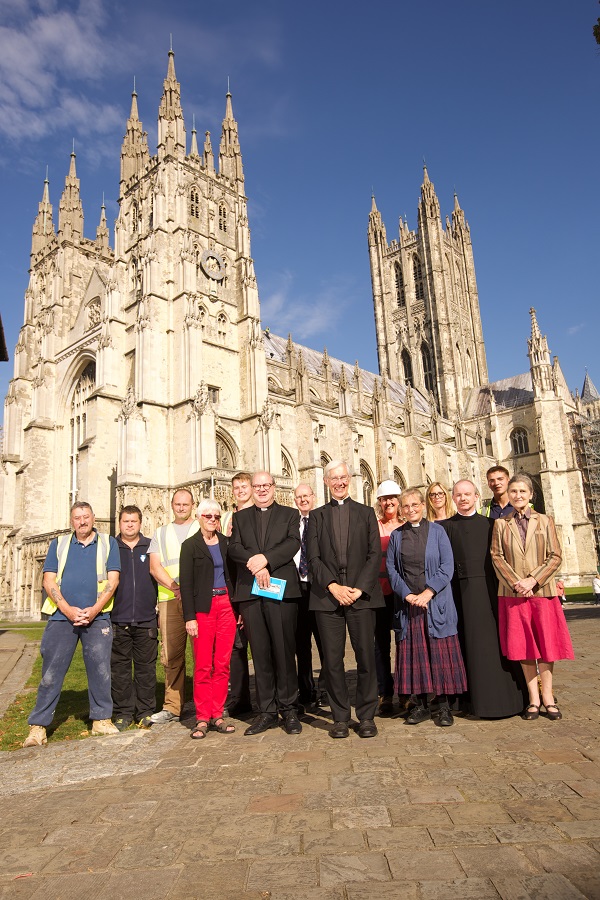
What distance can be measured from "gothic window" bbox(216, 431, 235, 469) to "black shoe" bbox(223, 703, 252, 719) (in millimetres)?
21385

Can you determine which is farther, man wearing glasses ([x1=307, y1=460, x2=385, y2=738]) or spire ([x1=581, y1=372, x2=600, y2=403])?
spire ([x1=581, y1=372, x2=600, y2=403])

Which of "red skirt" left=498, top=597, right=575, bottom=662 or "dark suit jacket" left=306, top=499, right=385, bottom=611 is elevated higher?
"dark suit jacket" left=306, top=499, right=385, bottom=611

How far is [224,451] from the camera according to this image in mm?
27562

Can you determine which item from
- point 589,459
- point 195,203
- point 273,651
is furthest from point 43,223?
point 589,459

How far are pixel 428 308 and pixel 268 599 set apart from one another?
181 feet

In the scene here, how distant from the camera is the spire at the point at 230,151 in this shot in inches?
1321

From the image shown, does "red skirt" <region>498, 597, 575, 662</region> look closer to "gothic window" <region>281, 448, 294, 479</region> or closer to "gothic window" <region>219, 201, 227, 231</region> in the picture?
"gothic window" <region>281, 448, 294, 479</region>

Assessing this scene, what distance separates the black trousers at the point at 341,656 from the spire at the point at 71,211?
115 ft

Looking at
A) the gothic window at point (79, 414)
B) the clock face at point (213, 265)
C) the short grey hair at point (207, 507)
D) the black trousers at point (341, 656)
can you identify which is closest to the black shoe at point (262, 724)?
the black trousers at point (341, 656)

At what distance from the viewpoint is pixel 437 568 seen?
5.51 m

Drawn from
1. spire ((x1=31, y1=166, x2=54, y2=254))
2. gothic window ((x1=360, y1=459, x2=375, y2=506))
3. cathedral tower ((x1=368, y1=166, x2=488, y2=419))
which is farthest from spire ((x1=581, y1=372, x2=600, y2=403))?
spire ((x1=31, y1=166, x2=54, y2=254))

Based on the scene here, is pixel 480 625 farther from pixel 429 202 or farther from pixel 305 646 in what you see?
pixel 429 202

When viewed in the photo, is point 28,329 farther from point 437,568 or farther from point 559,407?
point 559,407

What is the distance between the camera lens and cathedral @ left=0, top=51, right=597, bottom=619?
2548 centimetres
